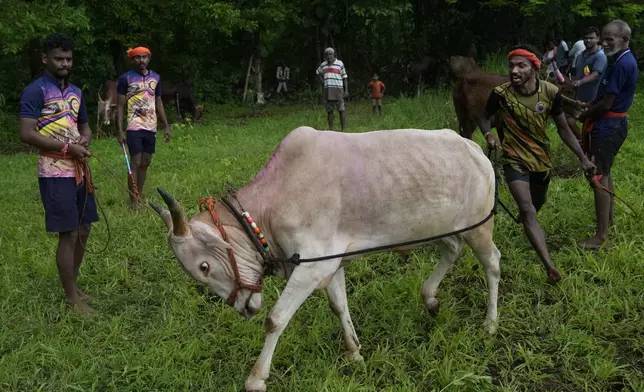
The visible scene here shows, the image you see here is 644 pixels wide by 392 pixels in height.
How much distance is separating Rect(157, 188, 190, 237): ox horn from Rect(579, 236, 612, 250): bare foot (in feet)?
11.1

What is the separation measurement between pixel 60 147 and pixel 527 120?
10.7 ft

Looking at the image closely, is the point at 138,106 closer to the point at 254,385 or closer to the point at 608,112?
the point at 254,385

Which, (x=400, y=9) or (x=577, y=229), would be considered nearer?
(x=577, y=229)

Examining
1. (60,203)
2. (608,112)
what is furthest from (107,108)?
(608,112)

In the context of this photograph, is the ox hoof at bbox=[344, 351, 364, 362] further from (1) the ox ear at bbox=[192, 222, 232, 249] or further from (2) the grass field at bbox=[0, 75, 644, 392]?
(1) the ox ear at bbox=[192, 222, 232, 249]

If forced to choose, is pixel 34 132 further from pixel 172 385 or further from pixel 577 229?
pixel 577 229

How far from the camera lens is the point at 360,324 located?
401cm

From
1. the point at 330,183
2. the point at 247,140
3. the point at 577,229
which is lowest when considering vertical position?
the point at 247,140

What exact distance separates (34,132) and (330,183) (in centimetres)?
213

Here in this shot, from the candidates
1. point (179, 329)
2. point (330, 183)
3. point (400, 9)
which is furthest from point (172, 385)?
point (400, 9)

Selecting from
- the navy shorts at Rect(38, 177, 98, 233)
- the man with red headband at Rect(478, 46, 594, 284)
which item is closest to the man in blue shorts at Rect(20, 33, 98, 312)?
the navy shorts at Rect(38, 177, 98, 233)

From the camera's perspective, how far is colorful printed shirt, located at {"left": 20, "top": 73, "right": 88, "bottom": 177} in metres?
3.90

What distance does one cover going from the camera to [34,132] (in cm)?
388

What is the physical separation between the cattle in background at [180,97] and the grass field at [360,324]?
11.7 meters
